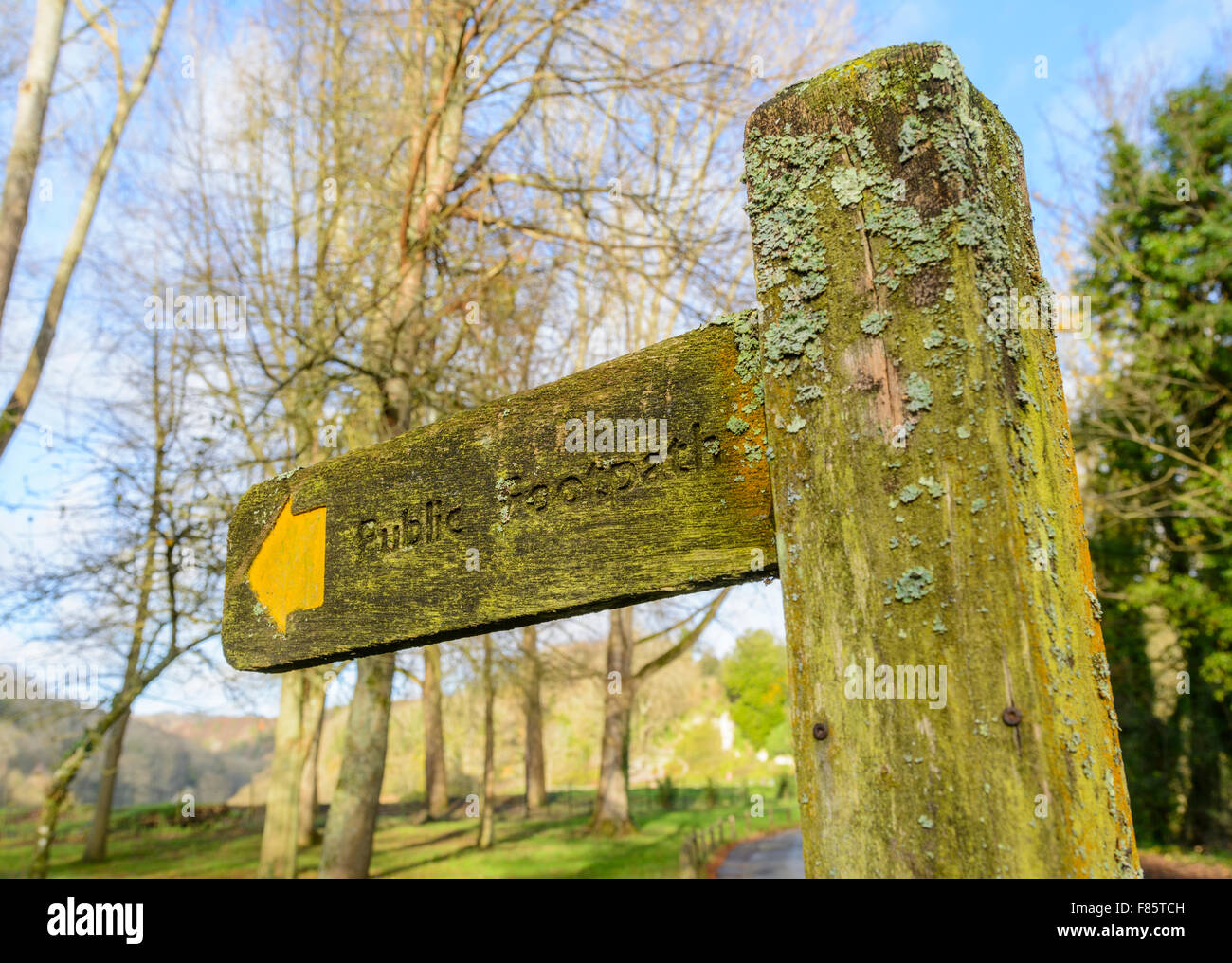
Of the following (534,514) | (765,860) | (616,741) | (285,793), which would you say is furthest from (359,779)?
(765,860)

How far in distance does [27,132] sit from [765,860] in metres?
14.9

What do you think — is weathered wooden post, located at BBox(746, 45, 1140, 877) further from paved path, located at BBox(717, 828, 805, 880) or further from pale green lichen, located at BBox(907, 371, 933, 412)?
paved path, located at BBox(717, 828, 805, 880)

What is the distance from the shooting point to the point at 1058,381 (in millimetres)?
1077

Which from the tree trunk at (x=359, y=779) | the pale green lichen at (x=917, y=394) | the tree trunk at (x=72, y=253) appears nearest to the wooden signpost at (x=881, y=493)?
the pale green lichen at (x=917, y=394)

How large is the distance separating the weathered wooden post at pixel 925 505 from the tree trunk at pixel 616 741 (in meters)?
14.5

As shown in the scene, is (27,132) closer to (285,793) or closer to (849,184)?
(285,793)

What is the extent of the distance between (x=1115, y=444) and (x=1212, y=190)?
398 centimetres

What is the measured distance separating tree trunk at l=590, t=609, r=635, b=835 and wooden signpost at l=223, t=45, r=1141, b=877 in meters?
14.4

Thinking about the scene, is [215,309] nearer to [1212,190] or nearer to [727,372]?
[727,372]

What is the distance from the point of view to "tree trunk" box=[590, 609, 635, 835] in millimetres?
15915

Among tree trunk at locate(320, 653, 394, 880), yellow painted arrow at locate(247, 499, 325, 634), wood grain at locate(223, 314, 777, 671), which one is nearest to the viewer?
wood grain at locate(223, 314, 777, 671)

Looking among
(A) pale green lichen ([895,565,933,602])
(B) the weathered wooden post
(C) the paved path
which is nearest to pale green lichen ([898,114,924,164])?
(B) the weathered wooden post

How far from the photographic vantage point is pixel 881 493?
39.8 inches
